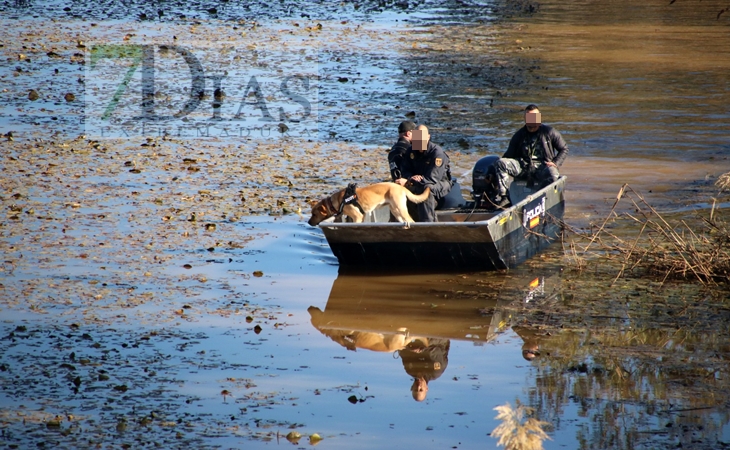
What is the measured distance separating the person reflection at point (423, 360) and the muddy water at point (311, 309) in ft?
0.09

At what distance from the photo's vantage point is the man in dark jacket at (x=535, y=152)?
11.3m

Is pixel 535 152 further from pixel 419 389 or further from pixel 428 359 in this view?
pixel 419 389

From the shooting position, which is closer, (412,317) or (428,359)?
(428,359)

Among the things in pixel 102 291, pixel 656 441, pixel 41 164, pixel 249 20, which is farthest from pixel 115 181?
pixel 249 20

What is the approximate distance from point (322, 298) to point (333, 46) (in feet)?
58.2

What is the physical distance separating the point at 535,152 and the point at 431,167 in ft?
5.65

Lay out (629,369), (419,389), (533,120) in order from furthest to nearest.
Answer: (533,120), (629,369), (419,389)

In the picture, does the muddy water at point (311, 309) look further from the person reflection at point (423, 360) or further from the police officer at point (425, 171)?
the police officer at point (425, 171)

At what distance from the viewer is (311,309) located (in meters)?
9.27

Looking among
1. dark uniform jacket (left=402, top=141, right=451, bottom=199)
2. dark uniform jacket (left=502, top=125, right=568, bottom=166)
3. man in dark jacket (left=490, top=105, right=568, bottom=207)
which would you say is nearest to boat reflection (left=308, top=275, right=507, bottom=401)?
dark uniform jacket (left=402, top=141, right=451, bottom=199)

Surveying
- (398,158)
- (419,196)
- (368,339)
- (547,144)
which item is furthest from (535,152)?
(368,339)

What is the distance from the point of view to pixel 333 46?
26375 mm

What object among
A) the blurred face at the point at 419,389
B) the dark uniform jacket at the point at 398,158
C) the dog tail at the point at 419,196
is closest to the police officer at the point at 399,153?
the dark uniform jacket at the point at 398,158

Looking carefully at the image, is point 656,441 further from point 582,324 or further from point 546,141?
point 546,141
